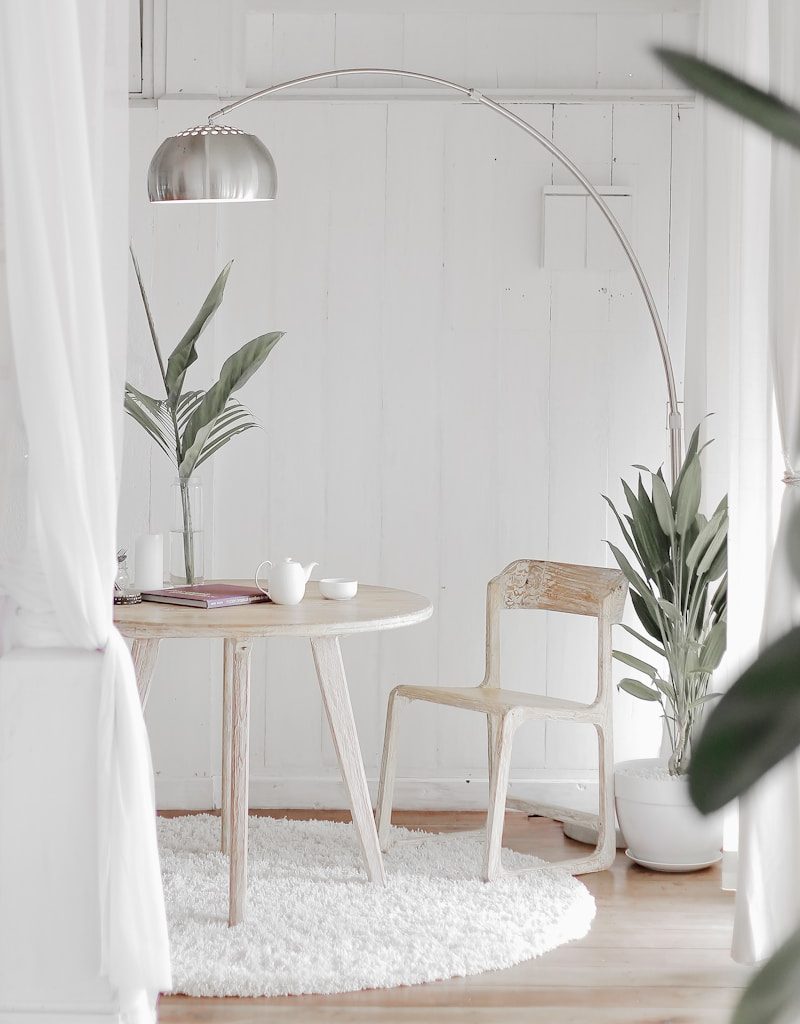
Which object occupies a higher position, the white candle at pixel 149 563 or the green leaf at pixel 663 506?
the green leaf at pixel 663 506

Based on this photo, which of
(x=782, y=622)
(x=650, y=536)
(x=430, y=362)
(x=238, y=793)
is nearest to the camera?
(x=782, y=622)

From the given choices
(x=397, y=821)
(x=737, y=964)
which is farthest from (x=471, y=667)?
(x=737, y=964)

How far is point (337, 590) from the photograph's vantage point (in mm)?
3178

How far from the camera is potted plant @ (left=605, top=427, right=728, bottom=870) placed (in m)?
3.26

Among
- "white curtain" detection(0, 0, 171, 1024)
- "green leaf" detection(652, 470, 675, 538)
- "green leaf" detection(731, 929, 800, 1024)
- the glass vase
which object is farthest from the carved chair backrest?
"green leaf" detection(731, 929, 800, 1024)

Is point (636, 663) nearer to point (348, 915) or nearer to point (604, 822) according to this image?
point (604, 822)

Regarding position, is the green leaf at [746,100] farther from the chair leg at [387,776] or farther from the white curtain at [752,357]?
the chair leg at [387,776]

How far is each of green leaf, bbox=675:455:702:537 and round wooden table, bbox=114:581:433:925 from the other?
0.76 m

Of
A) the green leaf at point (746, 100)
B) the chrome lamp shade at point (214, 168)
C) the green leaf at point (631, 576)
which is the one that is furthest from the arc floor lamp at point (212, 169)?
the green leaf at point (746, 100)

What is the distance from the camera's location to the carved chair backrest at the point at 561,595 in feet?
11.2

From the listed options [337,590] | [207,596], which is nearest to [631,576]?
[337,590]

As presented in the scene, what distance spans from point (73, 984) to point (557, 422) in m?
2.55

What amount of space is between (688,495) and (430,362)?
1100 mm

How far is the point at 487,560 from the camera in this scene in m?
3.96
